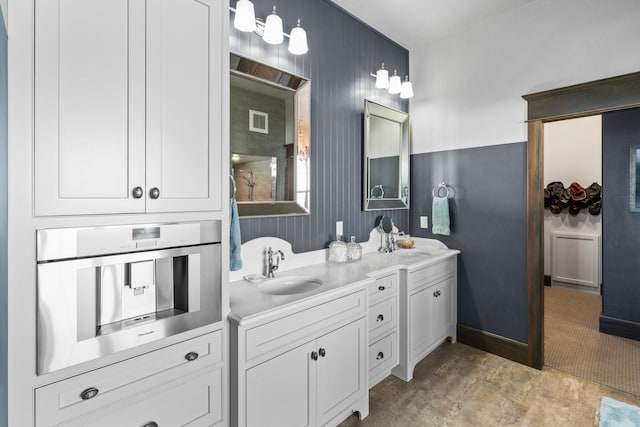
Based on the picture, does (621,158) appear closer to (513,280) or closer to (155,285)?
(513,280)

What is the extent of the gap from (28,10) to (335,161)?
1888 mm

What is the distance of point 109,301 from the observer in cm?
Result: 115

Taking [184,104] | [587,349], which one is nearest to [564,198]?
[587,349]

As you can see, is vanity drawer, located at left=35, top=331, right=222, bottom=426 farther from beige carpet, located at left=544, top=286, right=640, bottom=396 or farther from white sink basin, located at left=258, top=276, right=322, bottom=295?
beige carpet, located at left=544, top=286, right=640, bottom=396

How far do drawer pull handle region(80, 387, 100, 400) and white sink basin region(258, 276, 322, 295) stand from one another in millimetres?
966

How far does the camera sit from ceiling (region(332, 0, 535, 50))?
2549mm

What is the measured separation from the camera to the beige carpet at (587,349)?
2.40 m

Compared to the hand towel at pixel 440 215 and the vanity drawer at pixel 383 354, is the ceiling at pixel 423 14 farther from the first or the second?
the vanity drawer at pixel 383 354

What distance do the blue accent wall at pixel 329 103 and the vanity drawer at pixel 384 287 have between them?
53 centimetres

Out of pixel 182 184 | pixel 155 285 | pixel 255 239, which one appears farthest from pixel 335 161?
pixel 155 285

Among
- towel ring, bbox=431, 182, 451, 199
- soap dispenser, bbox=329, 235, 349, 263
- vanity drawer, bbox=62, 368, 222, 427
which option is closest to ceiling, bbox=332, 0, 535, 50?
towel ring, bbox=431, 182, 451, 199

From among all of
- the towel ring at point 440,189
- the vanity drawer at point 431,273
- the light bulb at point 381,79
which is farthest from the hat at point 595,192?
the light bulb at point 381,79

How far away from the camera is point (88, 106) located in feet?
3.38

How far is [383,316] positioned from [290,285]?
2.32 ft
